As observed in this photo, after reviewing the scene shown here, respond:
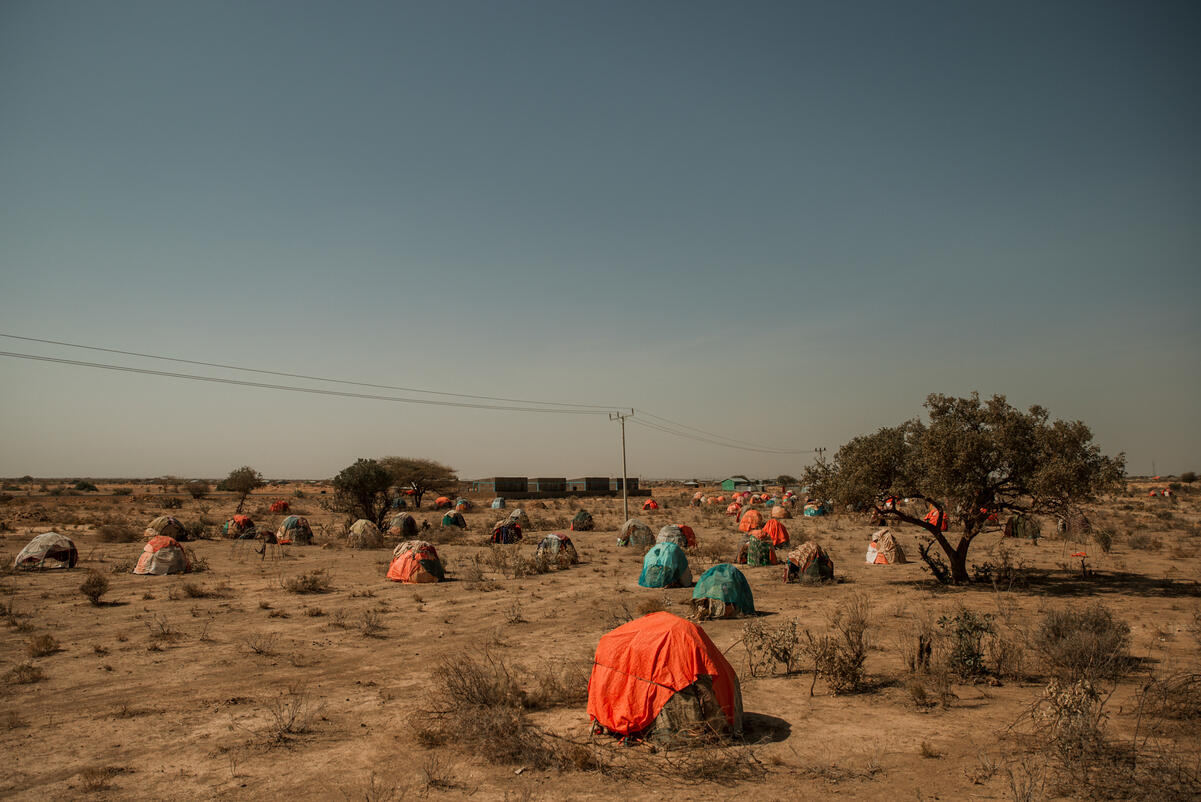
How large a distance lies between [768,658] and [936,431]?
10.7 metres

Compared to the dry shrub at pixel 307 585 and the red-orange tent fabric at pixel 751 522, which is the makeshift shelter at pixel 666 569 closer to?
the dry shrub at pixel 307 585

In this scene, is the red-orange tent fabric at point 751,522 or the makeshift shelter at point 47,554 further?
the red-orange tent fabric at point 751,522

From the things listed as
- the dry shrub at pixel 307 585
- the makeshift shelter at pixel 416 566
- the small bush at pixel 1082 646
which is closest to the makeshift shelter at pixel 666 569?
the makeshift shelter at pixel 416 566

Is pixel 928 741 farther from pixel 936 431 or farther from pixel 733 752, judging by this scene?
pixel 936 431

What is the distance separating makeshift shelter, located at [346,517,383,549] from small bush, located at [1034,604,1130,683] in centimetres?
3105

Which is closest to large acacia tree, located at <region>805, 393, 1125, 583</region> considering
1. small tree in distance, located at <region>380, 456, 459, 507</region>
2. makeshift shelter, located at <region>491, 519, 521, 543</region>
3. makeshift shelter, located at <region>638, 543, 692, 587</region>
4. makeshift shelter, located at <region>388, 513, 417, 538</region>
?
makeshift shelter, located at <region>638, 543, 692, 587</region>

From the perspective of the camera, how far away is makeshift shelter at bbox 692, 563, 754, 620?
17703 mm

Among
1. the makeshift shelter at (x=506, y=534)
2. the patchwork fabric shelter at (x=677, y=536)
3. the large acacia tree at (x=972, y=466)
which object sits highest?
the large acacia tree at (x=972, y=466)

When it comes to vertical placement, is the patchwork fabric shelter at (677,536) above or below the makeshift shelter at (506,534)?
above

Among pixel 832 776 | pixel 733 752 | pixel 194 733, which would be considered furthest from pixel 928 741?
pixel 194 733

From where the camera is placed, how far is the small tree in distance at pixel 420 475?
6781cm

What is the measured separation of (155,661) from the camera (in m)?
13.8

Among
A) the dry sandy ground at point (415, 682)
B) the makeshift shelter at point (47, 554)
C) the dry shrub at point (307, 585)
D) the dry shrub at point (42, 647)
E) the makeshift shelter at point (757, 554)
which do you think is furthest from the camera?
the makeshift shelter at point (757, 554)

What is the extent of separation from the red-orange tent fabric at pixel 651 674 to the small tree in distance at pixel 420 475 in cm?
5979
